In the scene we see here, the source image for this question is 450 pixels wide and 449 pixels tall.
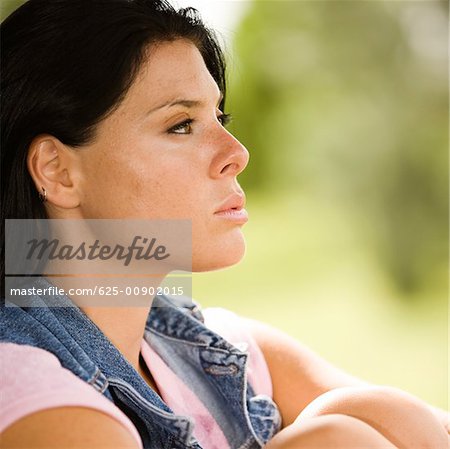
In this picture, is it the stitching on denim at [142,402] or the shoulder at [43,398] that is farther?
the stitching on denim at [142,402]

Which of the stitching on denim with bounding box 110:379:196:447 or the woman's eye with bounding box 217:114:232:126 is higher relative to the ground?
the woman's eye with bounding box 217:114:232:126

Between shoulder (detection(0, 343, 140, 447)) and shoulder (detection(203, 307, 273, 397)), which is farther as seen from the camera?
shoulder (detection(203, 307, 273, 397))

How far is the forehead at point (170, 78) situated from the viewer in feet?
3.29

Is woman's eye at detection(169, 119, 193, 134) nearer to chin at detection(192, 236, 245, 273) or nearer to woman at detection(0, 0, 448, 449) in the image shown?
woman at detection(0, 0, 448, 449)

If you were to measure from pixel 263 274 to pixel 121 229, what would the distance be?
385cm

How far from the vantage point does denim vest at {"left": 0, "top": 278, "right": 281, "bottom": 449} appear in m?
0.87

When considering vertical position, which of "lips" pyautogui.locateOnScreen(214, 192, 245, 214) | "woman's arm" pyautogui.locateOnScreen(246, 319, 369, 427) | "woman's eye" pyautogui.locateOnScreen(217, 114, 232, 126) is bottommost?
"woman's arm" pyautogui.locateOnScreen(246, 319, 369, 427)

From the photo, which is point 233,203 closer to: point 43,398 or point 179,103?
point 179,103

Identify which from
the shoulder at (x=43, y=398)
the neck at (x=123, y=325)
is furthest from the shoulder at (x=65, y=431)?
the neck at (x=123, y=325)

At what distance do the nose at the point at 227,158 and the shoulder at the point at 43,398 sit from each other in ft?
1.18

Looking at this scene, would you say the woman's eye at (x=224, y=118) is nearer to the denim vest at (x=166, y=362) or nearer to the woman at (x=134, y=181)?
the woman at (x=134, y=181)

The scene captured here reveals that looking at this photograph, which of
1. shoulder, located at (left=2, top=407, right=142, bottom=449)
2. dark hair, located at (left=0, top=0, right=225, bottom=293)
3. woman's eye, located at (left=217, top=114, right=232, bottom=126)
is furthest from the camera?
woman's eye, located at (left=217, top=114, right=232, bottom=126)

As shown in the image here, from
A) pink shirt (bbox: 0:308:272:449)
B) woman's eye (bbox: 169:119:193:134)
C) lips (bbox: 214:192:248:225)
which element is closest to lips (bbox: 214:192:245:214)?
lips (bbox: 214:192:248:225)

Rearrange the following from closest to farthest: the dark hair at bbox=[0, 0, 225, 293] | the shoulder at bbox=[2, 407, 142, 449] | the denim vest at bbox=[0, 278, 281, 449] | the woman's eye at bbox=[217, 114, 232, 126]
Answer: the shoulder at bbox=[2, 407, 142, 449] → the denim vest at bbox=[0, 278, 281, 449] → the dark hair at bbox=[0, 0, 225, 293] → the woman's eye at bbox=[217, 114, 232, 126]
